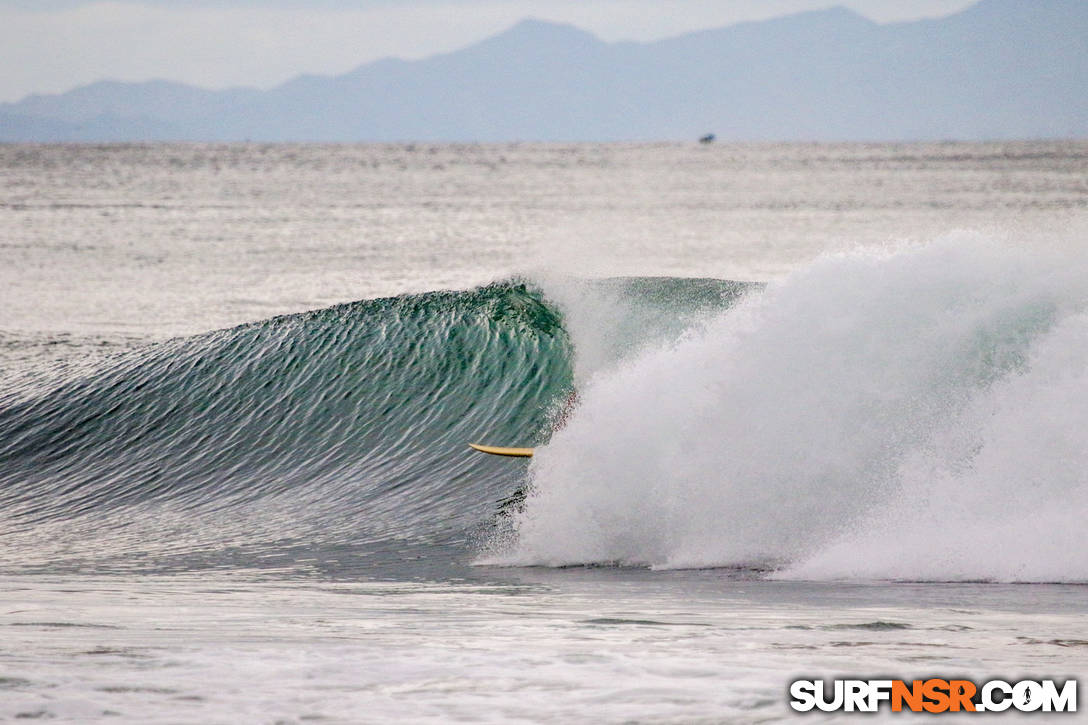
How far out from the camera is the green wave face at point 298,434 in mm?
12195

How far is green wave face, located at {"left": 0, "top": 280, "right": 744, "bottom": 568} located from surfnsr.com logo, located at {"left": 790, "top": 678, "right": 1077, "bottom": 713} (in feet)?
18.4

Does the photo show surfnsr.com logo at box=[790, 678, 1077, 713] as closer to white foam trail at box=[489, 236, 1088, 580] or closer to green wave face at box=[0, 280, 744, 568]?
white foam trail at box=[489, 236, 1088, 580]

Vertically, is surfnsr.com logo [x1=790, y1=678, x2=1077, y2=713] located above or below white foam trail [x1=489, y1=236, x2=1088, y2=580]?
below

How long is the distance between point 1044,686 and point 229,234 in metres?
46.7

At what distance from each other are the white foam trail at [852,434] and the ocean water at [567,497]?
25mm

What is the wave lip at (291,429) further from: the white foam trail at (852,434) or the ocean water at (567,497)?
the white foam trail at (852,434)

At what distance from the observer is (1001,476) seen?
921cm

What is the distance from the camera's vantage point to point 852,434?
9906 mm

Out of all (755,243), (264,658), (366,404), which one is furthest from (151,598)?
(755,243)

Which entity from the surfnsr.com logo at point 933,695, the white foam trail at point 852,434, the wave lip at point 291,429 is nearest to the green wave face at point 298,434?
the wave lip at point 291,429

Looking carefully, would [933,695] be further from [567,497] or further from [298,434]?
[298,434]

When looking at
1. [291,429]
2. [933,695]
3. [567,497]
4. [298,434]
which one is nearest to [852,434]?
[567,497]

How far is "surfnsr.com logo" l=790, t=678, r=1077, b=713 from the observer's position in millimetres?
5621

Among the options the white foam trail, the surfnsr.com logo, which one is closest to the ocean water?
the white foam trail
